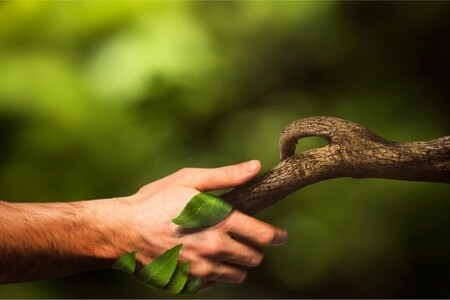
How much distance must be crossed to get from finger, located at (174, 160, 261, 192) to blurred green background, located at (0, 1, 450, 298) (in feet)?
0.35

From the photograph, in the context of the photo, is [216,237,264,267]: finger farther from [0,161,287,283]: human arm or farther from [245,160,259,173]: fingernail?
[245,160,259,173]: fingernail

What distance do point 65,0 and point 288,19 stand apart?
24.2 inches

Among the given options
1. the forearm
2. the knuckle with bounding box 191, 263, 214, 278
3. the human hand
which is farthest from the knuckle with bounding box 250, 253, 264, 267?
the forearm

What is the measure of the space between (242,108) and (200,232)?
346 mm

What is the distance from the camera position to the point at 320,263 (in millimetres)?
1660

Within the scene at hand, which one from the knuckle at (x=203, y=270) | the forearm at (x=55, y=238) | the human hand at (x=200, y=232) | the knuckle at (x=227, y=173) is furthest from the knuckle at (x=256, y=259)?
the forearm at (x=55, y=238)

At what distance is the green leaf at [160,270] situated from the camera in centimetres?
158

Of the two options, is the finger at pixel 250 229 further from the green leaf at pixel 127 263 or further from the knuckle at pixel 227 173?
the green leaf at pixel 127 263

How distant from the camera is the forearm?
1.52 meters

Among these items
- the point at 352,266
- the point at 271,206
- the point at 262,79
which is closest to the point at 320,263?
the point at 352,266

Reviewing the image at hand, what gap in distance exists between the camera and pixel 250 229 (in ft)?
5.14

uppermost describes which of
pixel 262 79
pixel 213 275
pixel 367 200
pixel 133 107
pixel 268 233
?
pixel 262 79

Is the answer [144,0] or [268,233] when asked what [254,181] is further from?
[144,0]

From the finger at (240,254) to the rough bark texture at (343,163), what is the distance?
85mm
